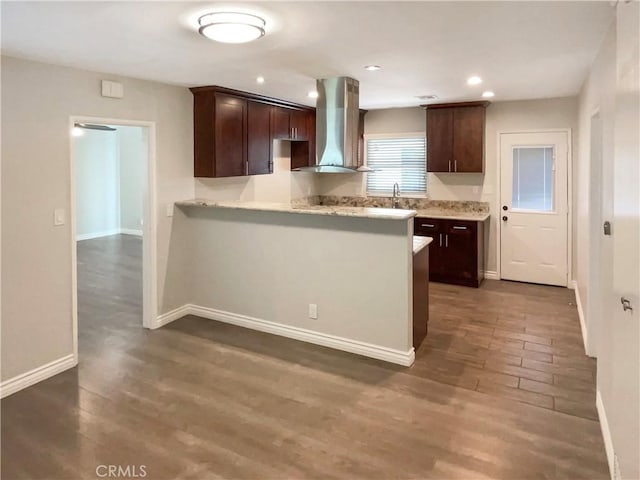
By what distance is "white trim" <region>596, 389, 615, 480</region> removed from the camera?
232 cm

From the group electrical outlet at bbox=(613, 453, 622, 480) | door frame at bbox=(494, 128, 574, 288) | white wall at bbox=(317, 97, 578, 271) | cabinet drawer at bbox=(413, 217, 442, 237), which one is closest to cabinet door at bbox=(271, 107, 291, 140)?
white wall at bbox=(317, 97, 578, 271)

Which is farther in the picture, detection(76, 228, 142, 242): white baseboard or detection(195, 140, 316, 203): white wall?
detection(76, 228, 142, 242): white baseboard

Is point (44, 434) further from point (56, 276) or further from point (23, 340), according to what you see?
point (56, 276)

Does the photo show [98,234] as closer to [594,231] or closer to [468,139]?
[468,139]

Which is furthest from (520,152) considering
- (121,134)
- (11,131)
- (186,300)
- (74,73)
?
(121,134)

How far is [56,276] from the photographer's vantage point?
356cm

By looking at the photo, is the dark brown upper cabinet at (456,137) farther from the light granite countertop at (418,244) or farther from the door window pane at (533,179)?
the light granite countertop at (418,244)

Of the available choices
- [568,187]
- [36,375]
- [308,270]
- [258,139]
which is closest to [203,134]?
[258,139]

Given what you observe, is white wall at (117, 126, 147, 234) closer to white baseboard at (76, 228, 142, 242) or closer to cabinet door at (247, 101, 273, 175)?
white baseboard at (76, 228, 142, 242)

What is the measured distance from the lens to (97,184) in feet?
32.2

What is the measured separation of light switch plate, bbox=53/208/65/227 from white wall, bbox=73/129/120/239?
653cm

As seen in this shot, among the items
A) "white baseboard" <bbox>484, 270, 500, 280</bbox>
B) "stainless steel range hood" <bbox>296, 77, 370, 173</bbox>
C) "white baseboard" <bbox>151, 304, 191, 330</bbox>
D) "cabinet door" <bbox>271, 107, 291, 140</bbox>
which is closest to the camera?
"stainless steel range hood" <bbox>296, 77, 370, 173</bbox>

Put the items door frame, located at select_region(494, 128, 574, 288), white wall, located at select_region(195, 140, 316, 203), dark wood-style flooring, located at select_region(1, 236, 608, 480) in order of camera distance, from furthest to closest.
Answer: door frame, located at select_region(494, 128, 574, 288), white wall, located at select_region(195, 140, 316, 203), dark wood-style flooring, located at select_region(1, 236, 608, 480)

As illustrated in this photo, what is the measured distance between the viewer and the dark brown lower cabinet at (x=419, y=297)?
3873mm
